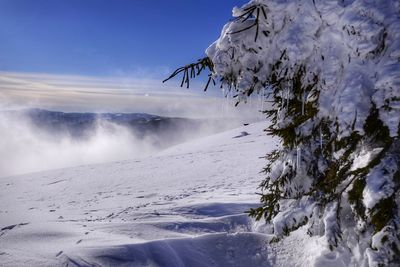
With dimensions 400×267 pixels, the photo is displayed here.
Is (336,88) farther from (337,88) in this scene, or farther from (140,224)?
(140,224)

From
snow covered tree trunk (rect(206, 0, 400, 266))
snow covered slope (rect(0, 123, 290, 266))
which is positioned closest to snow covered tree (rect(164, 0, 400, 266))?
snow covered tree trunk (rect(206, 0, 400, 266))

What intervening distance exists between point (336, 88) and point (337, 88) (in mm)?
28

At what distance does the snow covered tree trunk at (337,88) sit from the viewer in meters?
3.66

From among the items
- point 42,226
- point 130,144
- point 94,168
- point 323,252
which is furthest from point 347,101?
point 130,144

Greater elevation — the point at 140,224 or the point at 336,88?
the point at 336,88

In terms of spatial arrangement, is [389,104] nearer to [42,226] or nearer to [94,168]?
[42,226]

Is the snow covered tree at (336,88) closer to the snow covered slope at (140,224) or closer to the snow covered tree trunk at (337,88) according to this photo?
the snow covered tree trunk at (337,88)

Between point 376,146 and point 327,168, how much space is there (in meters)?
0.96

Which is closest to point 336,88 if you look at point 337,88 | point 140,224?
point 337,88

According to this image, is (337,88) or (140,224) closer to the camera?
(337,88)

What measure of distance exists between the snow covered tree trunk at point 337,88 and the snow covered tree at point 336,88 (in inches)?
0.4

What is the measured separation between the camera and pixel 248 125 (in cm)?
5400

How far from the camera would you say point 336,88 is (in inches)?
A: 161

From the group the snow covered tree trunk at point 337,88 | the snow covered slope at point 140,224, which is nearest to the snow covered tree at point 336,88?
the snow covered tree trunk at point 337,88
